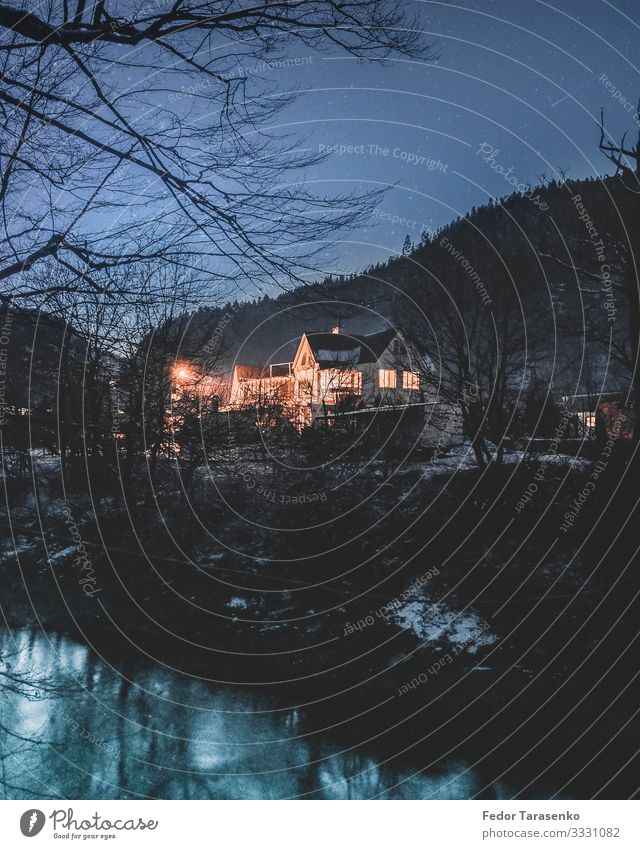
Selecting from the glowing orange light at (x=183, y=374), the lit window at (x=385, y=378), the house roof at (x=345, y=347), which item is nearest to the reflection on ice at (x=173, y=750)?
the glowing orange light at (x=183, y=374)

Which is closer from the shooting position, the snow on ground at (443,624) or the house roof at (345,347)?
the snow on ground at (443,624)

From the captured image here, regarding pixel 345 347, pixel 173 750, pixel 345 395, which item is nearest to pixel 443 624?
pixel 173 750

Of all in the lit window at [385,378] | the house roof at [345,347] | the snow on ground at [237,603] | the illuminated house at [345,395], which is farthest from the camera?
the house roof at [345,347]

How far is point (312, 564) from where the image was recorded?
34.2 feet

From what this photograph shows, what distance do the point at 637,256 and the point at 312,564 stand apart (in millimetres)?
10540

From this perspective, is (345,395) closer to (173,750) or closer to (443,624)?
(443,624)

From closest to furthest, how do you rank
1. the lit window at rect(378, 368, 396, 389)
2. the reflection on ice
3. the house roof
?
1. the reflection on ice
2. the lit window at rect(378, 368, 396, 389)
3. the house roof

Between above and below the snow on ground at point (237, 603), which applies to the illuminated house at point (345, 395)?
above

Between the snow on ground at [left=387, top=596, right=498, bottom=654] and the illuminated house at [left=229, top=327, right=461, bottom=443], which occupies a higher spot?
the illuminated house at [left=229, top=327, right=461, bottom=443]

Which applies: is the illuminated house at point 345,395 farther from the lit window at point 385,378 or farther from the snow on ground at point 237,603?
the snow on ground at point 237,603

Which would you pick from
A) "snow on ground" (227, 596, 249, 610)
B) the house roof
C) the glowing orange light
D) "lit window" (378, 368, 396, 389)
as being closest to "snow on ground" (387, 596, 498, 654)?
"snow on ground" (227, 596, 249, 610)

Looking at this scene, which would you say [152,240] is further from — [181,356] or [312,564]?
[312,564]

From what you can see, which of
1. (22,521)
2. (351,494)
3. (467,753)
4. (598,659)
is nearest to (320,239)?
(467,753)

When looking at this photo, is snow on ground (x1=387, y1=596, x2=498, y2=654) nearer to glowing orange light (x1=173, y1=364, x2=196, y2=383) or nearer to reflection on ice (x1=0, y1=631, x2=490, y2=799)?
reflection on ice (x1=0, y1=631, x2=490, y2=799)
